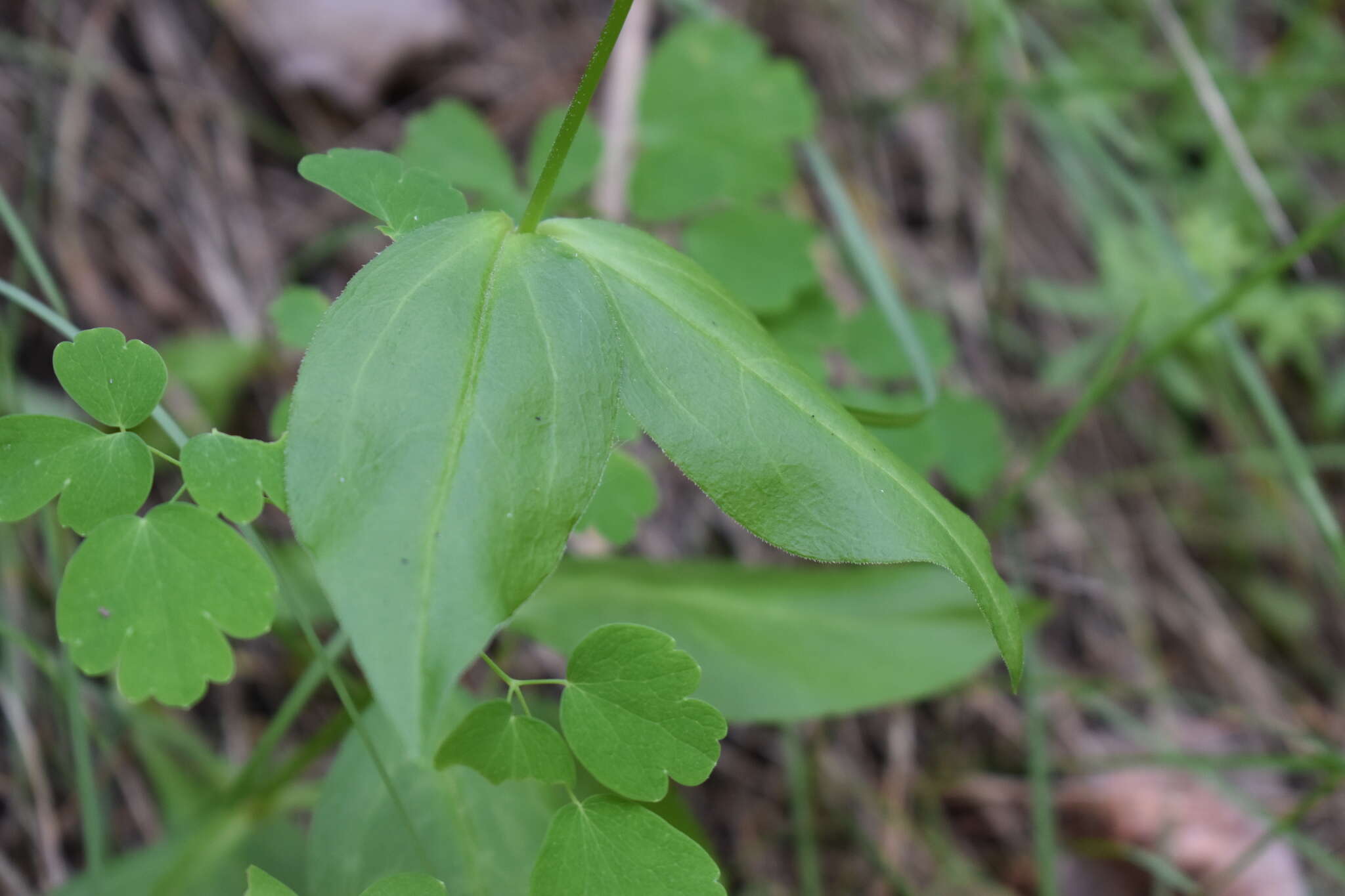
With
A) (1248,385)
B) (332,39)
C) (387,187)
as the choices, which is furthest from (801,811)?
(332,39)

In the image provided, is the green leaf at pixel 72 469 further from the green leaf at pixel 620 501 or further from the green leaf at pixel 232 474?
the green leaf at pixel 620 501

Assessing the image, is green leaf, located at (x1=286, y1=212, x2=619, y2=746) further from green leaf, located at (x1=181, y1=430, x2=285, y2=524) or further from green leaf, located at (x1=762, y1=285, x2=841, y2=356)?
green leaf, located at (x1=762, y1=285, x2=841, y2=356)

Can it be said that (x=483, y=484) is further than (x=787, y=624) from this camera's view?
No

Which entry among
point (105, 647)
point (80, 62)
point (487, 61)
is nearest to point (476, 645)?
point (105, 647)

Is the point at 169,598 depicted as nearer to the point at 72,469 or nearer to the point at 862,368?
the point at 72,469

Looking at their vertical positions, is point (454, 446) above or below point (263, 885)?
above

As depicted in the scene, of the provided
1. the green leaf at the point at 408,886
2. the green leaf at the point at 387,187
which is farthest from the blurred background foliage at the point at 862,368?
the green leaf at the point at 387,187

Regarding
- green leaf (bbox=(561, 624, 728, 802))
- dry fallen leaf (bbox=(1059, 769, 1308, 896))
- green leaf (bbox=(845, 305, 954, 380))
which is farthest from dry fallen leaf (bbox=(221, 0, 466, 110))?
dry fallen leaf (bbox=(1059, 769, 1308, 896))

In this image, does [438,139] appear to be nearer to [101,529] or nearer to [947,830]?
[101,529]
